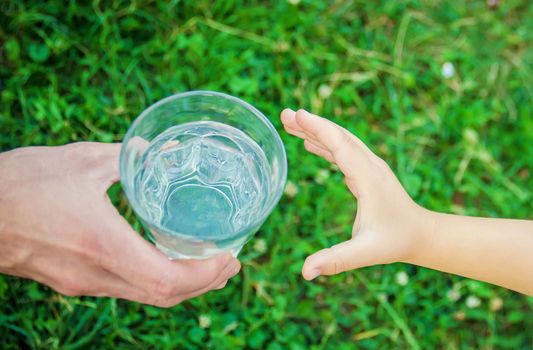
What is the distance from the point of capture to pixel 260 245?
9.29ft

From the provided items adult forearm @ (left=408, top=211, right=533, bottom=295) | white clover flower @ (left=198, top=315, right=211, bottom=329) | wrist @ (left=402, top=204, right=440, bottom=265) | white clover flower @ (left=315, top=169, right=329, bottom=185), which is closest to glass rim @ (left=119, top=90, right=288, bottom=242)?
wrist @ (left=402, top=204, right=440, bottom=265)

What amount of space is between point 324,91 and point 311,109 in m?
0.13

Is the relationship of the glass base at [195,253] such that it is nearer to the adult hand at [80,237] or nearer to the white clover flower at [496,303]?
the adult hand at [80,237]

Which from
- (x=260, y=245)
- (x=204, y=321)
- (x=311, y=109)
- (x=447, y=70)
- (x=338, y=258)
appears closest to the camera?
(x=338, y=258)

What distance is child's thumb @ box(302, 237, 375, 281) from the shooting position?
1.79m

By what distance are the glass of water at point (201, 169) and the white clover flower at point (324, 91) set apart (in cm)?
122

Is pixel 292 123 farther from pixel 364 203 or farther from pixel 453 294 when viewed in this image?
pixel 453 294

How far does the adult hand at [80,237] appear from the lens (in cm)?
186

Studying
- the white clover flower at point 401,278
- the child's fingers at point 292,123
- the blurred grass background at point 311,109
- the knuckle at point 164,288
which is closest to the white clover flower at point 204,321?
the blurred grass background at point 311,109

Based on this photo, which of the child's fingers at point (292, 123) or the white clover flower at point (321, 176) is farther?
the white clover flower at point (321, 176)

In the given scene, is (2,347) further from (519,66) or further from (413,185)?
(519,66)

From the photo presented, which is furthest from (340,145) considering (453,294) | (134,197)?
(453,294)

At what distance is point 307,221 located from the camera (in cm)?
293

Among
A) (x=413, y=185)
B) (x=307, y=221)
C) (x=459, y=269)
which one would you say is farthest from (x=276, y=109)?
(x=459, y=269)
